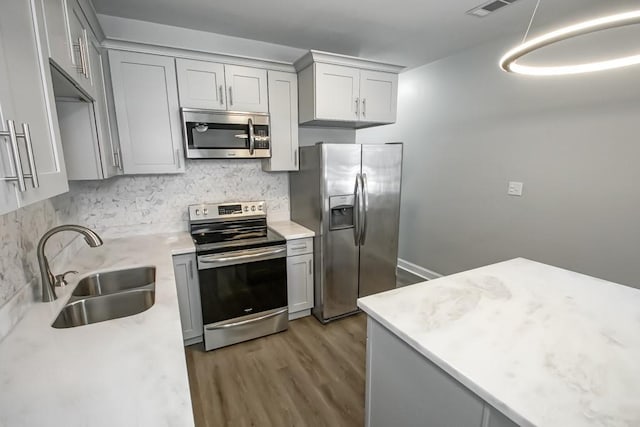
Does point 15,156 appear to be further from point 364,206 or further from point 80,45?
point 364,206

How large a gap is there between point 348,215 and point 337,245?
0.96 feet

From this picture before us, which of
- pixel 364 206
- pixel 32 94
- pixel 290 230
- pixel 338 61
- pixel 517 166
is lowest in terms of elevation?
pixel 290 230

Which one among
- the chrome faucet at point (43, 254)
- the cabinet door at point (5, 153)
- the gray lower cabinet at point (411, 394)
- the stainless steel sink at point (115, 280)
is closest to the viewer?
the cabinet door at point (5, 153)

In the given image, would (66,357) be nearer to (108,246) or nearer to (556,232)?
(108,246)

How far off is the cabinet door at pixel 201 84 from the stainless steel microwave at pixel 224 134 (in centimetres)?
7

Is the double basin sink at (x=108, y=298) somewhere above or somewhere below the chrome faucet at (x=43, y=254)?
below

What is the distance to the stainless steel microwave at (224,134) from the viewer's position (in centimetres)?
232

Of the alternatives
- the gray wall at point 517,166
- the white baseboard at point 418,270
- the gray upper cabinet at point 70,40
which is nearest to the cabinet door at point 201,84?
the gray upper cabinet at point 70,40

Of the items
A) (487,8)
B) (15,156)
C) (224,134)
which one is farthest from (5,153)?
(487,8)

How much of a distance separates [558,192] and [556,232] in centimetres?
33

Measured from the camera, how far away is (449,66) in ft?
10.3

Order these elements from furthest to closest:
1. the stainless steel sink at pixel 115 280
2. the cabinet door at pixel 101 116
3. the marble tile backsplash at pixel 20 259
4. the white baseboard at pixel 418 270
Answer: the white baseboard at pixel 418 270 < the cabinet door at pixel 101 116 < the stainless steel sink at pixel 115 280 < the marble tile backsplash at pixel 20 259

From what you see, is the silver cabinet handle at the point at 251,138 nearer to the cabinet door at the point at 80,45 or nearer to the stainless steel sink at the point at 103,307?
the cabinet door at the point at 80,45

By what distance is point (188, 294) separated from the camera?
2.26 m
